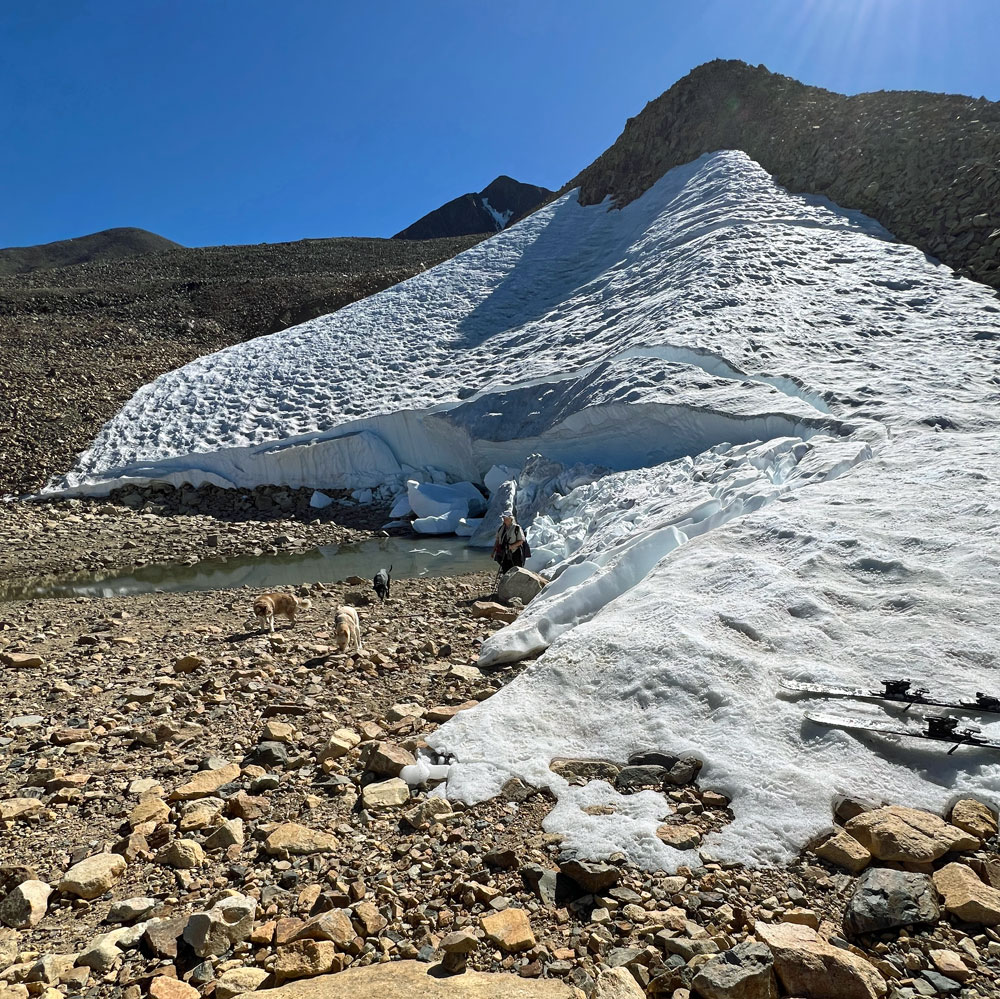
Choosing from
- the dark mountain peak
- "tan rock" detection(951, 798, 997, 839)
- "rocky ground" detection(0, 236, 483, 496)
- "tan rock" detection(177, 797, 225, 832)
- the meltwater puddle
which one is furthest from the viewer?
the dark mountain peak

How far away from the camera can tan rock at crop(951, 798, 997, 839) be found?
3.00 m

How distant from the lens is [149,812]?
3.67m

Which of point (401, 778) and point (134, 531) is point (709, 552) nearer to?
point (401, 778)

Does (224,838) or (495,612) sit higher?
(224,838)

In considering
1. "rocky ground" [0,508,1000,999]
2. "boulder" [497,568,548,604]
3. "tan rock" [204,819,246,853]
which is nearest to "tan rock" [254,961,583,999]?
"rocky ground" [0,508,1000,999]

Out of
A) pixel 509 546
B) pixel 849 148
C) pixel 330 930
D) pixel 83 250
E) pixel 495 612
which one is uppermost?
pixel 83 250

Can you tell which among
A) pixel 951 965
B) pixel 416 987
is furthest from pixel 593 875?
pixel 951 965

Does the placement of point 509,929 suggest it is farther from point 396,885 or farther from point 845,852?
point 845,852

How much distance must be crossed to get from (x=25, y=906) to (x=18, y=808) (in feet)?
3.54

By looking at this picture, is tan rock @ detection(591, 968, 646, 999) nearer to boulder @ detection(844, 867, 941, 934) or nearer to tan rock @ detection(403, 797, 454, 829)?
boulder @ detection(844, 867, 941, 934)

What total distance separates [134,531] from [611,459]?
11157 millimetres

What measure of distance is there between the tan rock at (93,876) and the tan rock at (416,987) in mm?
1191

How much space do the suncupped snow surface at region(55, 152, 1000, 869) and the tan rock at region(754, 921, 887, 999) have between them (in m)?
0.63

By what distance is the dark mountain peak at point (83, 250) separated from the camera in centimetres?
7956
